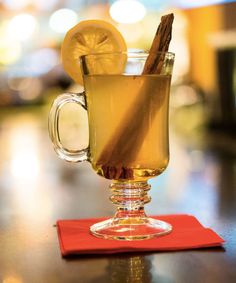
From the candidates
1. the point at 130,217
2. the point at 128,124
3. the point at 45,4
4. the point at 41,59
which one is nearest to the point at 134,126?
the point at 128,124

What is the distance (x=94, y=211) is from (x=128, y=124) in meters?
0.23

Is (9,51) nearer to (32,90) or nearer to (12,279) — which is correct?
(32,90)

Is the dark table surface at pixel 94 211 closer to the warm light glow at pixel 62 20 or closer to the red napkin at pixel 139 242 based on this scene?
the red napkin at pixel 139 242

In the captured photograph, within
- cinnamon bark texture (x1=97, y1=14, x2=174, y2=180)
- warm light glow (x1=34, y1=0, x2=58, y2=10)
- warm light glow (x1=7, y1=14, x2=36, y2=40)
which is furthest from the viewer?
warm light glow (x1=7, y1=14, x2=36, y2=40)

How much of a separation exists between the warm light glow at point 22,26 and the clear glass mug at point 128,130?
8440mm

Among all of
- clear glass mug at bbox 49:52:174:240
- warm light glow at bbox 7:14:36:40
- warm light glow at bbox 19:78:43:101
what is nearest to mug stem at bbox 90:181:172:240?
clear glass mug at bbox 49:52:174:240

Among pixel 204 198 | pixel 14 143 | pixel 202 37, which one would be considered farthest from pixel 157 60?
pixel 202 37

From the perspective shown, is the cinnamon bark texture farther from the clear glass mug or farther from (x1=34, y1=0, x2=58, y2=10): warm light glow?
(x1=34, y1=0, x2=58, y2=10): warm light glow

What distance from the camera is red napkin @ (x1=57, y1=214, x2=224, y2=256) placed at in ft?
2.26

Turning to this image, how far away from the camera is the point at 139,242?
0.72 meters

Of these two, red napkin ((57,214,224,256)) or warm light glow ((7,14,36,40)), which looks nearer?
red napkin ((57,214,224,256))

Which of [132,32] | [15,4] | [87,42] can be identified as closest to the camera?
[87,42]

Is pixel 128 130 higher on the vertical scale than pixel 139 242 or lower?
higher

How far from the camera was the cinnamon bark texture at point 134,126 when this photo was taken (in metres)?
0.75
